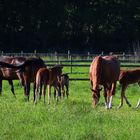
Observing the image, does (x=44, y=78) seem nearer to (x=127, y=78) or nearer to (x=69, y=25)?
(x=127, y=78)

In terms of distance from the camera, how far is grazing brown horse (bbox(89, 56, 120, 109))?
16.0 m

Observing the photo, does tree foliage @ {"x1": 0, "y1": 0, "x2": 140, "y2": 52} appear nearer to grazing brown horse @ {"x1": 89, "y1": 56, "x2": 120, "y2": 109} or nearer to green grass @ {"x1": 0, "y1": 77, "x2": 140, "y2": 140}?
grazing brown horse @ {"x1": 89, "y1": 56, "x2": 120, "y2": 109}

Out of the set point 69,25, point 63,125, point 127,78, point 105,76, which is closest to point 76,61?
point 127,78

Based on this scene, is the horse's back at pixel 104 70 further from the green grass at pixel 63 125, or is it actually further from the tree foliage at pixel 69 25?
the tree foliage at pixel 69 25

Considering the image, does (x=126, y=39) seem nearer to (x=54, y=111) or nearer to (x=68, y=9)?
(x=68, y=9)

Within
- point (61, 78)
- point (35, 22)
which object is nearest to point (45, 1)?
point (35, 22)

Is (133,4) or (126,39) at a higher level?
(133,4)

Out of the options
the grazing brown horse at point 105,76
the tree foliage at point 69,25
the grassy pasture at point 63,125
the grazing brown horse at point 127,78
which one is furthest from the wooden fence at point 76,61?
the grassy pasture at point 63,125

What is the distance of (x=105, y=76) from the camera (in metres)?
17.1

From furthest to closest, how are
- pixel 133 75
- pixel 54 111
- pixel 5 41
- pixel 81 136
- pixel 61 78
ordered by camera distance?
pixel 5 41 → pixel 61 78 → pixel 133 75 → pixel 54 111 → pixel 81 136

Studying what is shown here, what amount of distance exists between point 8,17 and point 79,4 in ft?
33.9

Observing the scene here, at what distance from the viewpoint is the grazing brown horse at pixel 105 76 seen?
16.0m

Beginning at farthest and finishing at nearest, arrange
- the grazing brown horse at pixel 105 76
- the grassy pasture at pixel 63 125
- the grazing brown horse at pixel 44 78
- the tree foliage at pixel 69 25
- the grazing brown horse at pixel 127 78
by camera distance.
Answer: the tree foliage at pixel 69 25
the grazing brown horse at pixel 127 78
the grazing brown horse at pixel 44 78
the grazing brown horse at pixel 105 76
the grassy pasture at pixel 63 125

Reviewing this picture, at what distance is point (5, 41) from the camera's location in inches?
2461
